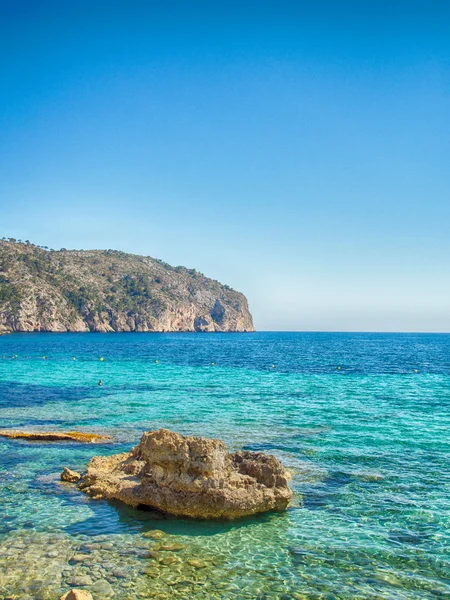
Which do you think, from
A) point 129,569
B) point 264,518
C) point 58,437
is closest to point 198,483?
point 264,518

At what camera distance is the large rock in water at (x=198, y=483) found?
37.5 ft

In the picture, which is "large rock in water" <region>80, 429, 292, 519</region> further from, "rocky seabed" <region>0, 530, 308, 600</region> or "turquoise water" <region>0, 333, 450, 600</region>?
"rocky seabed" <region>0, 530, 308, 600</region>

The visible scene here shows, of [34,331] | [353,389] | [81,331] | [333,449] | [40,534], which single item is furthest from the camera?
[81,331]

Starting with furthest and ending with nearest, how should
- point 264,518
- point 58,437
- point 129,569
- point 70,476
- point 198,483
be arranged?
point 58,437 → point 70,476 → point 198,483 → point 264,518 → point 129,569

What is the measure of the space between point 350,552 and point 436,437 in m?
12.1

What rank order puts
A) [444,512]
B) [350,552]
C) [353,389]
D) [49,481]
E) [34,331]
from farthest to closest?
1. [34,331]
2. [353,389]
3. [49,481]
4. [444,512]
5. [350,552]

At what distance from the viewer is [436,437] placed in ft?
66.1

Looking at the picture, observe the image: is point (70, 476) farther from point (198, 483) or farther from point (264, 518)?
point (264, 518)

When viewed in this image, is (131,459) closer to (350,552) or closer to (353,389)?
(350,552)

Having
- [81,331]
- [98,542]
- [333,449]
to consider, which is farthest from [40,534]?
[81,331]

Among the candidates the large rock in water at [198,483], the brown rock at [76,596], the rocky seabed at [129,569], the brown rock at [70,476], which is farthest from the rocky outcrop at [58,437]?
the brown rock at [76,596]

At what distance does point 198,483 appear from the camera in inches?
454

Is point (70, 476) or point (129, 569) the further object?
point (70, 476)

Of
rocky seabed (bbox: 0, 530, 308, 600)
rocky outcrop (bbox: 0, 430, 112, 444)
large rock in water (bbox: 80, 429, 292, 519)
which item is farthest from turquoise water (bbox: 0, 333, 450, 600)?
rocky outcrop (bbox: 0, 430, 112, 444)
